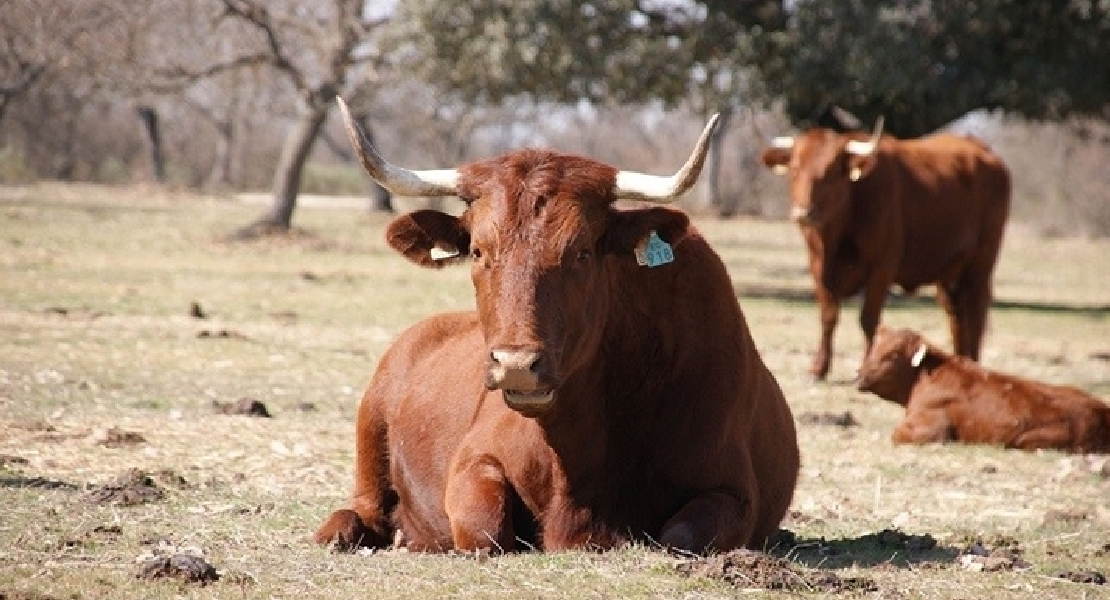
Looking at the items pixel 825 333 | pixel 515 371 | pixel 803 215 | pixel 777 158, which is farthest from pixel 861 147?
pixel 515 371

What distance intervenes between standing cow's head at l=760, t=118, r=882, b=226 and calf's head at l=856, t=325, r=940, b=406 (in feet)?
10.3

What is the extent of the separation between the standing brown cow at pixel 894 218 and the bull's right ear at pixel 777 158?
1 centimetres

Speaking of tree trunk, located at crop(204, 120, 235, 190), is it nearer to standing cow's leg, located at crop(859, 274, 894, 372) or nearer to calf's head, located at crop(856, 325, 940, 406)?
standing cow's leg, located at crop(859, 274, 894, 372)

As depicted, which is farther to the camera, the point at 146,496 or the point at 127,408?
the point at 127,408

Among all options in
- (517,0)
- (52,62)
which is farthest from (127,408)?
(52,62)

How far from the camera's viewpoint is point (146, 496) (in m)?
7.83

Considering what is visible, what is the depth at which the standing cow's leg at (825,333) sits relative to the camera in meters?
15.4

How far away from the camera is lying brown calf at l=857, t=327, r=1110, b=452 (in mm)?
11398

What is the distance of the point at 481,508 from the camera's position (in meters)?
6.26

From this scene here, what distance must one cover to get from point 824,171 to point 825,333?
161 cm

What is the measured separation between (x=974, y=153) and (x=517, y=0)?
25.7 ft

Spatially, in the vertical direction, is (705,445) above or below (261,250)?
above

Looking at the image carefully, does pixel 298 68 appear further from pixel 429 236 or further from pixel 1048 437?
pixel 429 236

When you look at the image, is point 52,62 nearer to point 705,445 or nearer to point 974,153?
point 974,153
